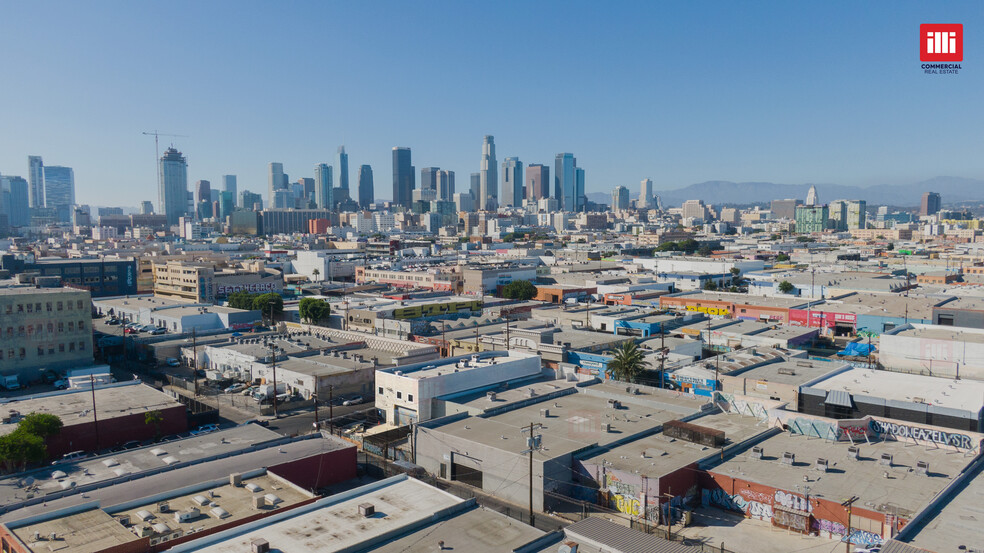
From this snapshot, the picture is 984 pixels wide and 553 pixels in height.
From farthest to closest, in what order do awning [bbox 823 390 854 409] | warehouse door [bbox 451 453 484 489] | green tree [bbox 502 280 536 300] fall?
green tree [bbox 502 280 536 300] → awning [bbox 823 390 854 409] → warehouse door [bbox 451 453 484 489]

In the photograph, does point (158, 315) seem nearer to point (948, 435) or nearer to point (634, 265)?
point (948, 435)

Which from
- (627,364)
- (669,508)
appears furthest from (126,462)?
(627,364)

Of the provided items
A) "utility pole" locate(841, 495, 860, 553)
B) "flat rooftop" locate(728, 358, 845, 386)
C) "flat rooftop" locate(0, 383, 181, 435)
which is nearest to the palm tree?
"flat rooftop" locate(728, 358, 845, 386)

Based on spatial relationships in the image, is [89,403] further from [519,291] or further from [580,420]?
[519,291]

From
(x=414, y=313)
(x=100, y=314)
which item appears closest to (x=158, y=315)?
(x=100, y=314)

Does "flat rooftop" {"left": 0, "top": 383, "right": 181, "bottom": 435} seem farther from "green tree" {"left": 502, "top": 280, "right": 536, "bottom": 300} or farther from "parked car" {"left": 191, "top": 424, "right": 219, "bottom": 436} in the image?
"green tree" {"left": 502, "top": 280, "right": 536, "bottom": 300}

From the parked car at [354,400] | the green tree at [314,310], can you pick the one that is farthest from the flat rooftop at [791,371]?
the green tree at [314,310]
